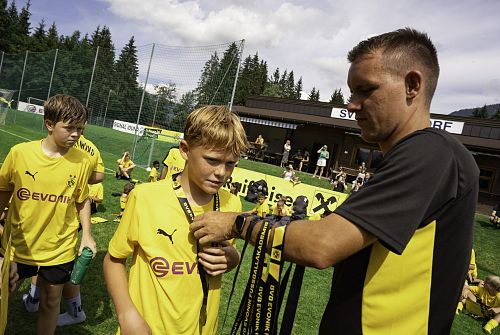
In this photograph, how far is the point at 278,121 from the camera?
28.7 meters

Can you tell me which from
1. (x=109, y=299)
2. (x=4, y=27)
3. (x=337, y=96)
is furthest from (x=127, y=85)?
(x=337, y=96)

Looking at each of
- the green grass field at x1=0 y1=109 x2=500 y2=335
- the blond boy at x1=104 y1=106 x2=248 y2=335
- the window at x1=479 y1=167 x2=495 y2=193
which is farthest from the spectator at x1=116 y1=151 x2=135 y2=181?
the window at x1=479 y1=167 x2=495 y2=193

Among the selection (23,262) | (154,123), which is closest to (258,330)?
(23,262)

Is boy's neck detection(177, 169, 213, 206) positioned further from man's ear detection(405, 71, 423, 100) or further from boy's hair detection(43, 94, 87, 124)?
boy's hair detection(43, 94, 87, 124)

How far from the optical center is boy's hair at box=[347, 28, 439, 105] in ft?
4.76

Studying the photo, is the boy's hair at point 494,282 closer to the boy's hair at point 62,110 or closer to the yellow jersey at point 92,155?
the yellow jersey at point 92,155

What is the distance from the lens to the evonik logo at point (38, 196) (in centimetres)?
288

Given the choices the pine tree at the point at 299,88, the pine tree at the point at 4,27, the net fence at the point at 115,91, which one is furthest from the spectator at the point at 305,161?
the pine tree at the point at 299,88

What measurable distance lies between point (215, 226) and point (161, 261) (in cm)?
48

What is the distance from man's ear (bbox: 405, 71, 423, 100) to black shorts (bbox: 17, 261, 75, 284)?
3.22m

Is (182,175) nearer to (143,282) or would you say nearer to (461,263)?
(143,282)

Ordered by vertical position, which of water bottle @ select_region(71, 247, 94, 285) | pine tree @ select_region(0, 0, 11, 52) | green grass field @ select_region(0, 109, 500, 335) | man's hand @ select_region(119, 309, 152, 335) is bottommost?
green grass field @ select_region(0, 109, 500, 335)

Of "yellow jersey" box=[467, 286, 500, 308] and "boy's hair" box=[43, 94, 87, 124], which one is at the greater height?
"boy's hair" box=[43, 94, 87, 124]

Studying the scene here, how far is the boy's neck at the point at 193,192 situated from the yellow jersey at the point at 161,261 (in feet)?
0.34
